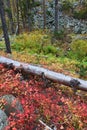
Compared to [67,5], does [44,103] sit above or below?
above

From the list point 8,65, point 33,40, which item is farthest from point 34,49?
point 8,65

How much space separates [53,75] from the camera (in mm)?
9617

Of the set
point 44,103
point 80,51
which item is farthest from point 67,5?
point 44,103

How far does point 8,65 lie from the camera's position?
11039 mm

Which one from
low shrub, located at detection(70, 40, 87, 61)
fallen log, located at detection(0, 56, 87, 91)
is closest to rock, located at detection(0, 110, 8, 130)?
fallen log, located at detection(0, 56, 87, 91)

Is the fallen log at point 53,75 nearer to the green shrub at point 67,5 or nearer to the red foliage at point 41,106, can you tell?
the red foliage at point 41,106

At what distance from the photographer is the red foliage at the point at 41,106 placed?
726 centimetres

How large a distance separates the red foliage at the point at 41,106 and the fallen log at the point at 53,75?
0.41m

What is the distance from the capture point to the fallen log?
8859 mm

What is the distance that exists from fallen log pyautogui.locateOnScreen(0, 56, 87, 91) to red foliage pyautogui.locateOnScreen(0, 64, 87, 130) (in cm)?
41

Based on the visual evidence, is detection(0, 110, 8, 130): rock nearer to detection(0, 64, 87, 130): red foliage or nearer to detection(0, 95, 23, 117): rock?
detection(0, 64, 87, 130): red foliage

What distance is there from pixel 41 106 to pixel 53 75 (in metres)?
1.82

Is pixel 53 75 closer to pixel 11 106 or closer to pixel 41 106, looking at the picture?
pixel 41 106


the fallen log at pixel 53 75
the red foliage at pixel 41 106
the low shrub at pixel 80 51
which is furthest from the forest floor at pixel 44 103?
the low shrub at pixel 80 51
